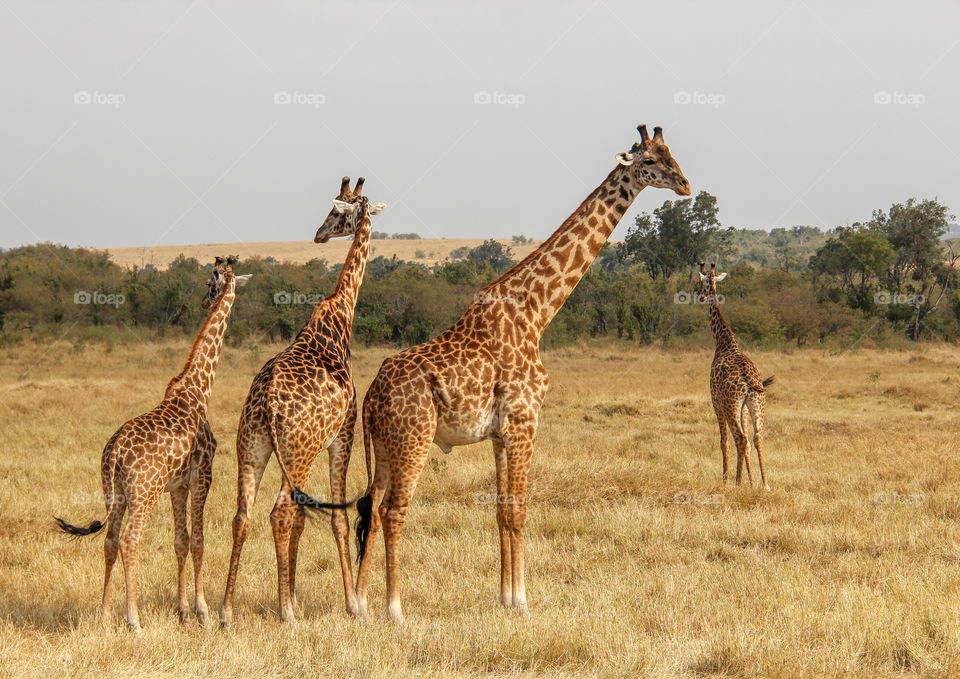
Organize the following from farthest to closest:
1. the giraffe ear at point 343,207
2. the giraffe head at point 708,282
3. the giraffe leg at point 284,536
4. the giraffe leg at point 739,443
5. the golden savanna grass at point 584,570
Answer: the giraffe head at point 708,282
the giraffe leg at point 739,443
the giraffe ear at point 343,207
the giraffe leg at point 284,536
the golden savanna grass at point 584,570

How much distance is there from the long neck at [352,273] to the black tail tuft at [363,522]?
1.33 metres

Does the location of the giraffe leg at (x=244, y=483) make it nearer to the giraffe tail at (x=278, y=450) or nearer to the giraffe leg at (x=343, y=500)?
the giraffe tail at (x=278, y=450)

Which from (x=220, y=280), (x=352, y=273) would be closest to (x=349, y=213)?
(x=352, y=273)

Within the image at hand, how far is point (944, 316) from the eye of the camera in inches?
1422

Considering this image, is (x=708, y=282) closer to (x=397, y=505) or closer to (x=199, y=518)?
(x=397, y=505)

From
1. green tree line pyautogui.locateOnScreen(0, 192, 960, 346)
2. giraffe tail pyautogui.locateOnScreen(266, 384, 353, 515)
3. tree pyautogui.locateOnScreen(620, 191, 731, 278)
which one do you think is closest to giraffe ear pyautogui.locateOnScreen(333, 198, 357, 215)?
giraffe tail pyautogui.locateOnScreen(266, 384, 353, 515)

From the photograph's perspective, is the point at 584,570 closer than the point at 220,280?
Yes

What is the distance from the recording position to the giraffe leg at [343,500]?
19.2ft

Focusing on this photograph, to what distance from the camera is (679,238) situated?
147 feet

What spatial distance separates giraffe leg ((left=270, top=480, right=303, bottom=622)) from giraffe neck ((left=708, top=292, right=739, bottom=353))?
7385mm

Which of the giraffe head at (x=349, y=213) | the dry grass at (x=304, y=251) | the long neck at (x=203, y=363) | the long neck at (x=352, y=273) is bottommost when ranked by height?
the long neck at (x=203, y=363)

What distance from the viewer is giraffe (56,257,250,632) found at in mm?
5500

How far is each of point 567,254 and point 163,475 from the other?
10.4ft

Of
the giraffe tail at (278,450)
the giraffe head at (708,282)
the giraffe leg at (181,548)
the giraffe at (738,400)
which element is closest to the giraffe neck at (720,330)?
the giraffe head at (708,282)
